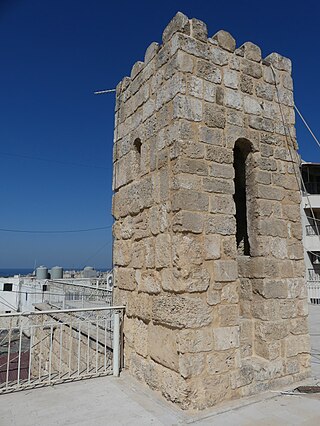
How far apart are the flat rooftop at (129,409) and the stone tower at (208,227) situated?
0.51 ft

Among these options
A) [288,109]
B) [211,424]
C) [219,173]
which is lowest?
[211,424]

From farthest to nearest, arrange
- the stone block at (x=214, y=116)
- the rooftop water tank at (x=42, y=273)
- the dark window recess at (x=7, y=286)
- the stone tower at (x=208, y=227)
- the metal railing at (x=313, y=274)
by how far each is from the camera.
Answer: the dark window recess at (x=7, y=286) < the rooftop water tank at (x=42, y=273) < the metal railing at (x=313, y=274) < the stone block at (x=214, y=116) < the stone tower at (x=208, y=227)

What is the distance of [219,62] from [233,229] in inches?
73.8

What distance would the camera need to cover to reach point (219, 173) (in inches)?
141

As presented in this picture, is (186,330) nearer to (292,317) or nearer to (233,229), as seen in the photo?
(233,229)

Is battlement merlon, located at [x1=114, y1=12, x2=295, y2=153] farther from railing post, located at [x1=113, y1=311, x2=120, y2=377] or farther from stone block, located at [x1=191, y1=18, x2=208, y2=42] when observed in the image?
railing post, located at [x1=113, y1=311, x2=120, y2=377]

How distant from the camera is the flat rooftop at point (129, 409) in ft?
9.37

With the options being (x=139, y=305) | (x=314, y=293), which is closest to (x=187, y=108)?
(x=139, y=305)

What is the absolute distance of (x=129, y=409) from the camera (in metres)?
3.11

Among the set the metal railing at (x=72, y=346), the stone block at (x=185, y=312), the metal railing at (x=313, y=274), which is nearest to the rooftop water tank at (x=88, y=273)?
the metal railing at (x=72, y=346)

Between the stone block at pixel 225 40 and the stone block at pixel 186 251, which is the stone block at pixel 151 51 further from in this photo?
the stone block at pixel 186 251

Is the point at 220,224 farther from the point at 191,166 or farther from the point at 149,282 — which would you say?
the point at 149,282

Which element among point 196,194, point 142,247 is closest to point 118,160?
point 142,247

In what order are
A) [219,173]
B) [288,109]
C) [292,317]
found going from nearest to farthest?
1. [219,173]
2. [292,317]
3. [288,109]
